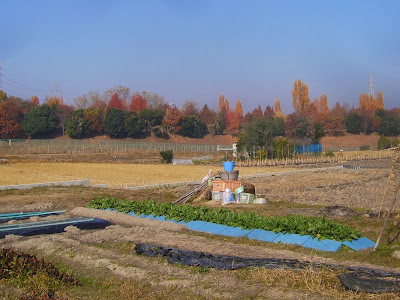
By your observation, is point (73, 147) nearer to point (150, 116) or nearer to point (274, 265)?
point (150, 116)

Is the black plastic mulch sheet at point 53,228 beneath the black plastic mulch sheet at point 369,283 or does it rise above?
beneath

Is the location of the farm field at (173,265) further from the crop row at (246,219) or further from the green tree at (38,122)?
the green tree at (38,122)

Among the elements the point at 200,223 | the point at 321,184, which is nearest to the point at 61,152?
the point at 321,184

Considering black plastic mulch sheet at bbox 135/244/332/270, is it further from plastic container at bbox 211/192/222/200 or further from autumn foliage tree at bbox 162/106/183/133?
autumn foliage tree at bbox 162/106/183/133

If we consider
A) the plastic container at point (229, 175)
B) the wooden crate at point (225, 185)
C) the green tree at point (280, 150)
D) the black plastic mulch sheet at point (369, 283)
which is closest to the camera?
the black plastic mulch sheet at point (369, 283)

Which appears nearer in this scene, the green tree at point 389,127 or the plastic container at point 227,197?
the plastic container at point 227,197

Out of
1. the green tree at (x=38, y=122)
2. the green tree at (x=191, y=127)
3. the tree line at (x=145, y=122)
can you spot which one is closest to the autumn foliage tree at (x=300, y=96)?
the tree line at (x=145, y=122)

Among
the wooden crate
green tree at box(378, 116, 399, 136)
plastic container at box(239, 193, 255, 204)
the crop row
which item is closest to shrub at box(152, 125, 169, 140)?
green tree at box(378, 116, 399, 136)

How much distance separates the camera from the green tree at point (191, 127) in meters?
71.6

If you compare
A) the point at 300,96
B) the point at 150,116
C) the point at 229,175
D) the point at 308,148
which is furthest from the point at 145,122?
the point at 229,175

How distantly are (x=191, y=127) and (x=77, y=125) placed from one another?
59.9 feet

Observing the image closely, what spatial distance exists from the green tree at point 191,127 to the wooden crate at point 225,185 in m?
56.8

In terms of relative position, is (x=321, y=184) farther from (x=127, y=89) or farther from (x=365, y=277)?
(x=127, y=89)

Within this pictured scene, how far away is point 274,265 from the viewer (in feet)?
21.9
